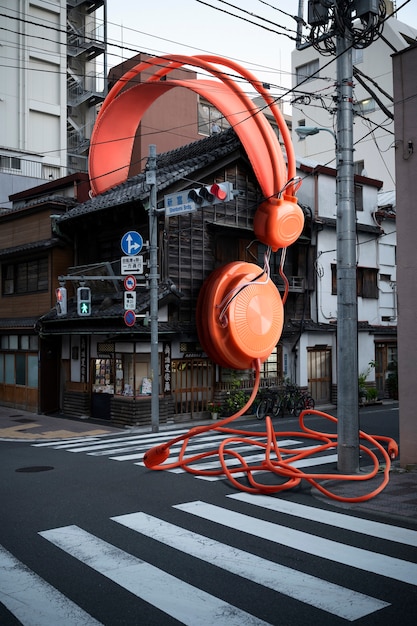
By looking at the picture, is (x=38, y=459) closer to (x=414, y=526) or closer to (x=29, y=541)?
(x=29, y=541)

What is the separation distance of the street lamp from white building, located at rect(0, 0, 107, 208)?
32836 millimetres

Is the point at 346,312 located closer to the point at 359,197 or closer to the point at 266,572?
the point at 266,572

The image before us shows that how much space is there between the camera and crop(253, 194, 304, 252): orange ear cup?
22844 millimetres

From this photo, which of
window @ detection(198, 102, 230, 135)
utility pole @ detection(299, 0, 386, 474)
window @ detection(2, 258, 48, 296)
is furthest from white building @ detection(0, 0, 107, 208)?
utility pole @ detection(299, 0, 386, 474)

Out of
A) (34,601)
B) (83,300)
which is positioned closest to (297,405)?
(83,300)

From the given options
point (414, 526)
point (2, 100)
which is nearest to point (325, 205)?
point (414, 526)

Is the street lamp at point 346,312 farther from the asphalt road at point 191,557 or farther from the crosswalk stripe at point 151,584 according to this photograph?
the crosswalk stripe at point 151,584

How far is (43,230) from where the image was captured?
25172 millimetres

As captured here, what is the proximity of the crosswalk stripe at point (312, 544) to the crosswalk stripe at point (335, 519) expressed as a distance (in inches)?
27.0

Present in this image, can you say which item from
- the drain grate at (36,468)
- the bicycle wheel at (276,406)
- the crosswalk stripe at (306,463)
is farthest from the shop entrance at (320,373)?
the drain grate at (36,468)

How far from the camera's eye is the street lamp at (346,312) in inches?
477

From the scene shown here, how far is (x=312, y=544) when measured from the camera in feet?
26.5

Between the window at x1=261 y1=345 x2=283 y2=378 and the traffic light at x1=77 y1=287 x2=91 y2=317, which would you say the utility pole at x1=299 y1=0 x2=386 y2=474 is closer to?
the traffic light at x1=77 y1=287 x2=91 y2=317

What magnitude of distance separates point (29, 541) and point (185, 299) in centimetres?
1466
